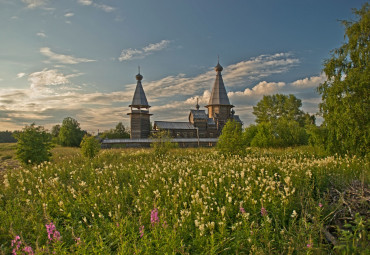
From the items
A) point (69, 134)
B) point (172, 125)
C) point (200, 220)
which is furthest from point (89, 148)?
point (69, 134)

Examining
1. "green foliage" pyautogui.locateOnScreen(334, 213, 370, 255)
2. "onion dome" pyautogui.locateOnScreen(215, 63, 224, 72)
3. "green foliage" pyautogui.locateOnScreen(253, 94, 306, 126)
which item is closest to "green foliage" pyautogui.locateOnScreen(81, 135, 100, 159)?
"green foliage" pyautogui.locateOnScreen(334, 213, 370, 255)

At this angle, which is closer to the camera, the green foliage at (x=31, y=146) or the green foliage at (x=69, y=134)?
the green foliage at (x=31, y=146)

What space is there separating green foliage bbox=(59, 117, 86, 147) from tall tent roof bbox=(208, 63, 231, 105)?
107 feet

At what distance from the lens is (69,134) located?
48188 mm

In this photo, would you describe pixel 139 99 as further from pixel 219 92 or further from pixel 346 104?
pixel 346 104

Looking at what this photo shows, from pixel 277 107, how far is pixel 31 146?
4927cm

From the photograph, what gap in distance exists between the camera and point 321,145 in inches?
570

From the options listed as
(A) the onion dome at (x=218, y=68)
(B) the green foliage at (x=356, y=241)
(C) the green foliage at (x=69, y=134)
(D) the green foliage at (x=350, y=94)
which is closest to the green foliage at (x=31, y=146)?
(B) the green foliage at (x=356, y=241)

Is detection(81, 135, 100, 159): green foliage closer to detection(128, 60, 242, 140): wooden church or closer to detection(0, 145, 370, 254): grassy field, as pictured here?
detection(0, 145, 370, 254): grassy field

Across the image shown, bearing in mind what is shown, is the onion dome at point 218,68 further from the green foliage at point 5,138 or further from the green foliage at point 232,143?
the green foliage at point 5,138

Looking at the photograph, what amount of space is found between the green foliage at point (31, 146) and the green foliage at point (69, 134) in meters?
38.1

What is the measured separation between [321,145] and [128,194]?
13.7 m

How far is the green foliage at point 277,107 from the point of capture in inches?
1961

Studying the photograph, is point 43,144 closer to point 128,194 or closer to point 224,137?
point 128,194
